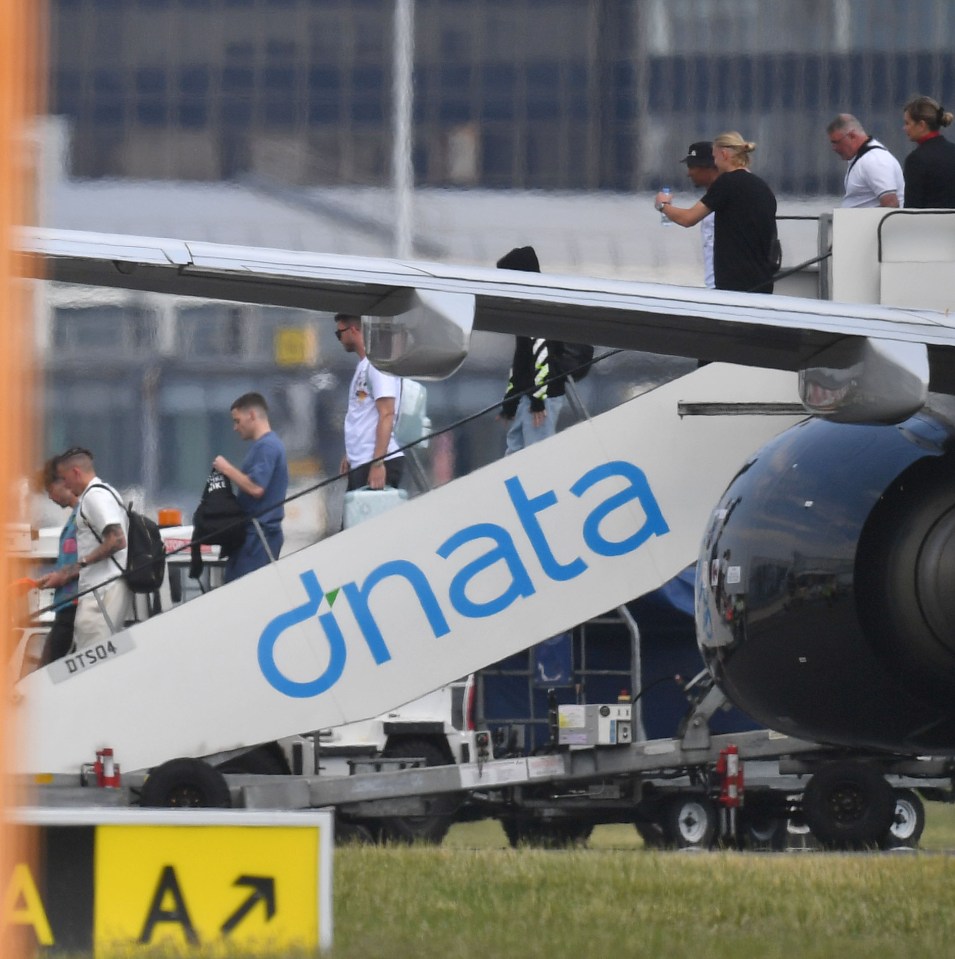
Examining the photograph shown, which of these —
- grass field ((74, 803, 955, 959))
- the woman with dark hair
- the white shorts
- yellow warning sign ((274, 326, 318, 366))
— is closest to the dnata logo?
the white shorts

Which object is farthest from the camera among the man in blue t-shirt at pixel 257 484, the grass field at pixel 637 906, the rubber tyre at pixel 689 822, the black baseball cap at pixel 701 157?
the rubber tyre at pixel 689 822

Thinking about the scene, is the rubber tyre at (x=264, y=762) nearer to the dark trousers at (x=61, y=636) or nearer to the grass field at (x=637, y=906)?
the dark trousers at (x=61, y=636)

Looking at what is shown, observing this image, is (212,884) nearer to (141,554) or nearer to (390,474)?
(390,474)

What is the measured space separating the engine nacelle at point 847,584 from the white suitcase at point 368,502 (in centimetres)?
346

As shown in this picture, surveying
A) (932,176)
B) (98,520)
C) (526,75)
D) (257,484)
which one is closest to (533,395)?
(257,484)

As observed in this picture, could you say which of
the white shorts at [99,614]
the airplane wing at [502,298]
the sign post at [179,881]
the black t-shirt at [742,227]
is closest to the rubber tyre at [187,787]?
the white shorts at [99,614]

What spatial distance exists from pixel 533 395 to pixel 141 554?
2.38 m

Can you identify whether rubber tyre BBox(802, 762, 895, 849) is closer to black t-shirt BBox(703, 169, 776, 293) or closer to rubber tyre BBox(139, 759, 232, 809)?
black t-shirt BBox(703, 169, 776, 293)

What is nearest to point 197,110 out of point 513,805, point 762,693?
point 513,805

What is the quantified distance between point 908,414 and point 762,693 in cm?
208

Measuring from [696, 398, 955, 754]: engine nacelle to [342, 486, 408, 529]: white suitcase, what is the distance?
136 inches

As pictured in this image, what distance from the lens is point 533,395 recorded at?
11.2 m

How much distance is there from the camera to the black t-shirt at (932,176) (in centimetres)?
1009

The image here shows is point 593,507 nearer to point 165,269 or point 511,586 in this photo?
point 511,586
